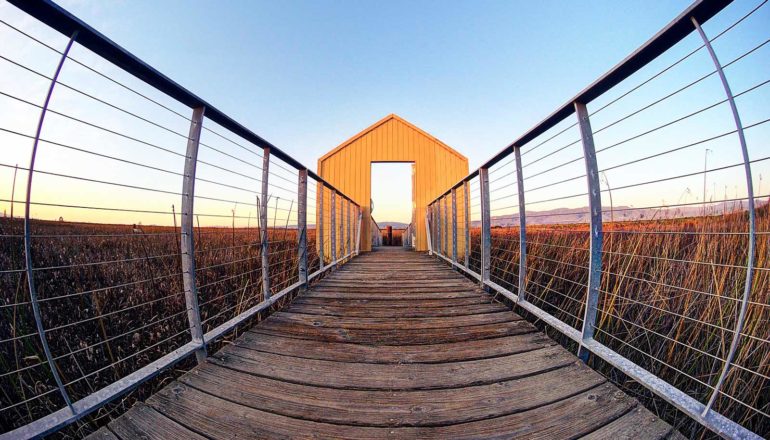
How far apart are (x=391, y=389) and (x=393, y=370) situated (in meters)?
0.14

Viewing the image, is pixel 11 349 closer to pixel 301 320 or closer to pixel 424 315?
pixel 301 320

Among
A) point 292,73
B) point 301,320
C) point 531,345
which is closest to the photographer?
point 531,345

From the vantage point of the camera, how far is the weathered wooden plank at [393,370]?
47.6 inches

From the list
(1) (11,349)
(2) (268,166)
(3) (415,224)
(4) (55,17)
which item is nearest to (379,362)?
(2) (268,166)

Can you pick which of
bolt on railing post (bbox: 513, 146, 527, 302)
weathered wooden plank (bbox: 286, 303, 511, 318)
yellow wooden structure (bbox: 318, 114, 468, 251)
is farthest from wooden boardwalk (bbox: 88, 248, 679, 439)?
yellow wooden structure (bbox: 318, 114, 468, 251)

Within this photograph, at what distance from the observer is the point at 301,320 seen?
1.92 metres

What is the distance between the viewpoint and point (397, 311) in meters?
2.12

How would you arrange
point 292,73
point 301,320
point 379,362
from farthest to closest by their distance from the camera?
point 292,73 → point 301,320 → point 379,362

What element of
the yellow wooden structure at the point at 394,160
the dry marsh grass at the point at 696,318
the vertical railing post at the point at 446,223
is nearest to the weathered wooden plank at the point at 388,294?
the dry marsh grass at the point at 696,318

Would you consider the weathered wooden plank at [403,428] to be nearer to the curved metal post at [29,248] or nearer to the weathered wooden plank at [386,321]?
the curved metal post at [29,248]

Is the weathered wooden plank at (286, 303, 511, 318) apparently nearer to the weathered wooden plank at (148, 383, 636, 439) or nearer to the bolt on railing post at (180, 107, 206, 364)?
the bolt on railing post at (180, 107, 206, 364)

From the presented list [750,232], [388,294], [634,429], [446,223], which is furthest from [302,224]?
[446,223]

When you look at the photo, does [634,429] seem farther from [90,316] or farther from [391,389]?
[90,316]

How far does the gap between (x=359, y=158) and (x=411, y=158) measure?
140 cm
